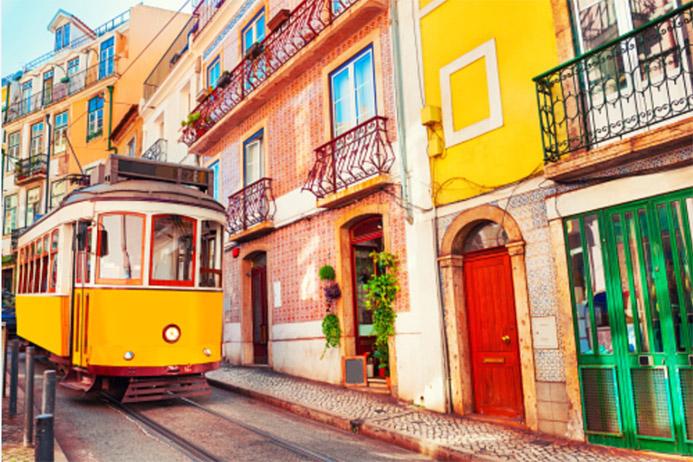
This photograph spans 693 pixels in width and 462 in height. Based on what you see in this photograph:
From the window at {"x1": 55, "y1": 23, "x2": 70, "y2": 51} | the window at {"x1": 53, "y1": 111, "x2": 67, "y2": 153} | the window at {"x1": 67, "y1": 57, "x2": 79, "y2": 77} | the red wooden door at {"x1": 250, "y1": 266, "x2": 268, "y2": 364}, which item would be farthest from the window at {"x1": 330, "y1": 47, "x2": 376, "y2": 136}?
the window at {"x1": 55, "y1": 23, "x2": 70, "y2": 51}

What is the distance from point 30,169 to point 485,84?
98.0ft

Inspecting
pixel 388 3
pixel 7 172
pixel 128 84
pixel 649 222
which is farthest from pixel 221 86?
pixel 7 172

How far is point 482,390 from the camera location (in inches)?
304

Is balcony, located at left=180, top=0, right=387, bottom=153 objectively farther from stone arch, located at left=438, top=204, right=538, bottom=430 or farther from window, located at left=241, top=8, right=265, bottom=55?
stone arch, located at left=438, top=204, right=538, bottom=430

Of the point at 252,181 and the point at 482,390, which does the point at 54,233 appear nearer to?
the point at 252,181

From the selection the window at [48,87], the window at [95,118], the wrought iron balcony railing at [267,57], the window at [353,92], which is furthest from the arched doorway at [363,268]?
the window at [48,87]

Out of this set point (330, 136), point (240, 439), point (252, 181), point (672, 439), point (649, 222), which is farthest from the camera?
point (252, 181)

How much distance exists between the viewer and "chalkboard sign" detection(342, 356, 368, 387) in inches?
382

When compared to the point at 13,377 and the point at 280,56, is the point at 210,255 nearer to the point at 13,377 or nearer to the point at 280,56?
the point at 13,377

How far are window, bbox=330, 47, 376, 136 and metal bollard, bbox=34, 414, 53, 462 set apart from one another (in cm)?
754

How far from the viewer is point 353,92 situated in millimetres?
10461

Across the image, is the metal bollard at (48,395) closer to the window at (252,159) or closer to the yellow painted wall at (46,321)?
the yellow painted wall at (46,321)

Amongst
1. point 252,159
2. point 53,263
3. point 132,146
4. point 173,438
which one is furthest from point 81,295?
point 132,146

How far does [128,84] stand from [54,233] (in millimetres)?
20254
